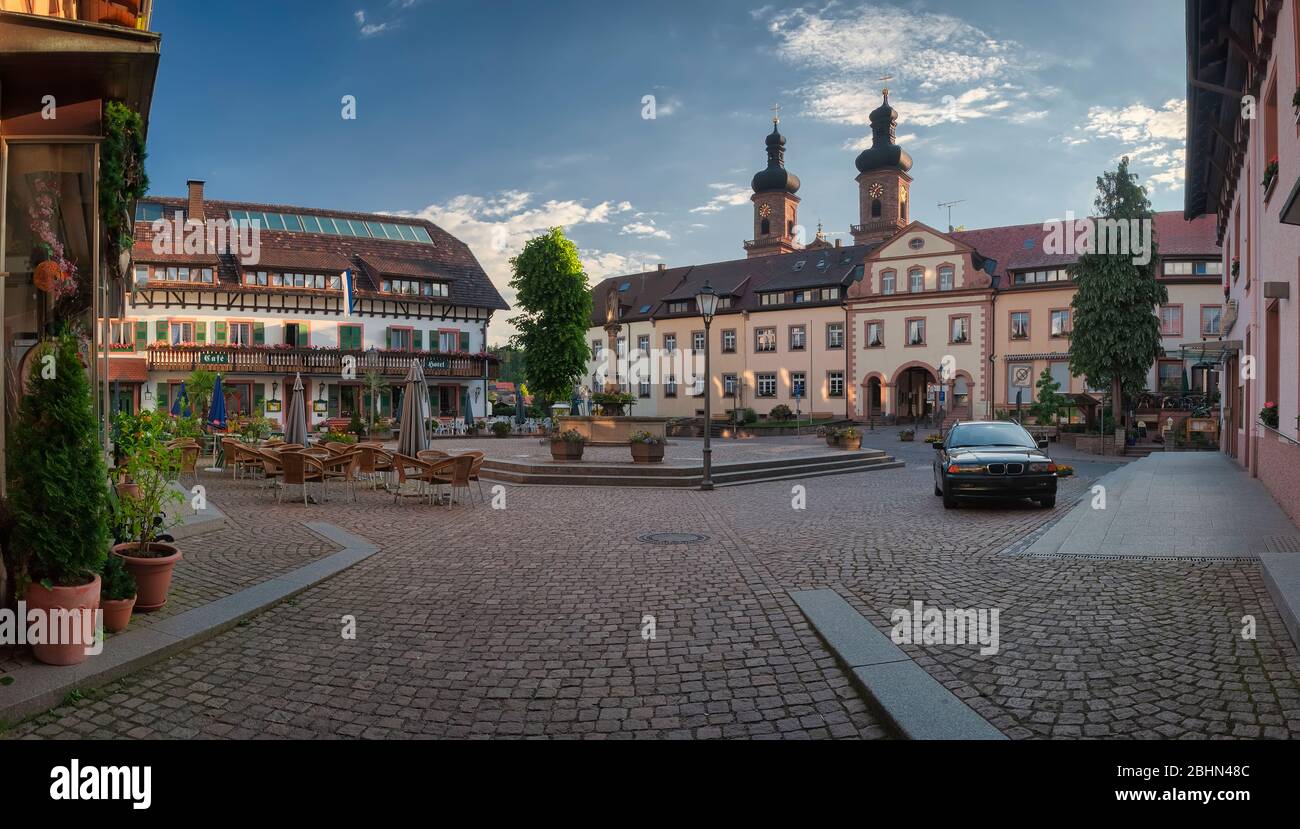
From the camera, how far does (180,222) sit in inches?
1647

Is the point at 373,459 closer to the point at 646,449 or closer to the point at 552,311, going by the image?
the point at 646,449

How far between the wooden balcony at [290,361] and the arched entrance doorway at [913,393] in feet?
89.7

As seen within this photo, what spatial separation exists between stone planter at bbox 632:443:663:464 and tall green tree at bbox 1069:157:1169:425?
78.2 ft

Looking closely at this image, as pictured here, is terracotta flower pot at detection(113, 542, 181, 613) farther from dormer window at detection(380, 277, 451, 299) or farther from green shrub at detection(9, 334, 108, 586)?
dormer window at detection(380, 277, 451, 299)

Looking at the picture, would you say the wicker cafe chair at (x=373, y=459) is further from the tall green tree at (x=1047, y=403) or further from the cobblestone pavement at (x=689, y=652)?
the tall green tree at (x=1047, y=403)

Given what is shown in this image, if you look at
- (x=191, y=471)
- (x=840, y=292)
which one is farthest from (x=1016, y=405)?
(x=191, y=471)

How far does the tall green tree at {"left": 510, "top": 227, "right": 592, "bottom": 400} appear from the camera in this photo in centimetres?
4262

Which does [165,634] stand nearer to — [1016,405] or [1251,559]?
[1251,559]

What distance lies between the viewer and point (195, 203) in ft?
142

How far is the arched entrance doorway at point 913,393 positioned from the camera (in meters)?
50.4

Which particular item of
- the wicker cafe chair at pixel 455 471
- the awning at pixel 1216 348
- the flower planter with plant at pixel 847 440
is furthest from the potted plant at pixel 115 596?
the flower planter with plant at pixel 847 440

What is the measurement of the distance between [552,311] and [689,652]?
3827 centimetres

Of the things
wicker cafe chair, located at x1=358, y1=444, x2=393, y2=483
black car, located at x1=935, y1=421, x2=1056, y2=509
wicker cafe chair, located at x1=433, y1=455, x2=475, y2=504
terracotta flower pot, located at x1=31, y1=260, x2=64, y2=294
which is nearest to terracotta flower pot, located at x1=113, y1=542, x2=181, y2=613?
terracotta flower pot, located at x1=31, y1=260, x2=64, y2=294

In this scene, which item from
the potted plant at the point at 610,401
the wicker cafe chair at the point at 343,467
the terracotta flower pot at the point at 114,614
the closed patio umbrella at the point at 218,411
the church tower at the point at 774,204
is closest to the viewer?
the terracotta flower pot at the point at 114,614
